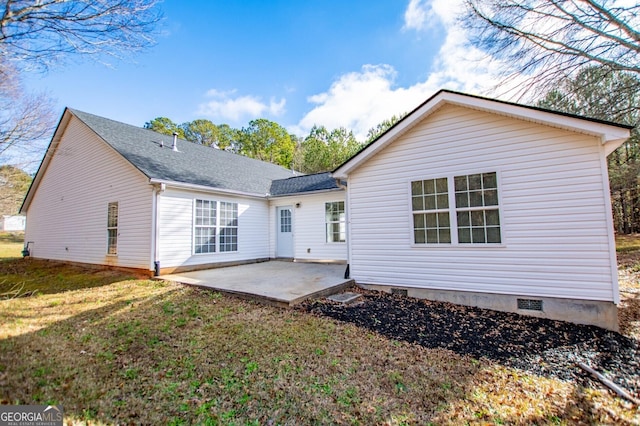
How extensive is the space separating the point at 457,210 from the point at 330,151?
2290 cm

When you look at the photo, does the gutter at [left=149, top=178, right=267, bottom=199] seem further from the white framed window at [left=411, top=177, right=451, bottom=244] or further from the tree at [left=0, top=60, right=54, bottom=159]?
the white framed window at [left=411, top=177, right=451, bottom=244]

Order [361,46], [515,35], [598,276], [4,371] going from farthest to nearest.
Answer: [361,46] → [515,35] → [598,276] → [4,371]

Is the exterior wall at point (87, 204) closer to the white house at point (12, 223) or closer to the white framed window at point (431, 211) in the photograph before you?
the white framed window at point (431, 211)

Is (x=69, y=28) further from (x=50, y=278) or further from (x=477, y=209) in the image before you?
(x=477, y=209)

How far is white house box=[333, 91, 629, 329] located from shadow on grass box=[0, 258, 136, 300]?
24.0 feet

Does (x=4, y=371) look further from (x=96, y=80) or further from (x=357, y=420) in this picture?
(x=96, y=80)

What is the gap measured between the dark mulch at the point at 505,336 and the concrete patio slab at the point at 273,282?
0.45 m

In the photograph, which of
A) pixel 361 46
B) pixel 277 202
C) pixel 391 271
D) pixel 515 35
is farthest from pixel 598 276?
pixel 361 46

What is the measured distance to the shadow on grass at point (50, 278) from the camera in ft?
23.2

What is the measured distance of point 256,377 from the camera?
3.08 metres

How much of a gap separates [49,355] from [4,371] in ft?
1.53

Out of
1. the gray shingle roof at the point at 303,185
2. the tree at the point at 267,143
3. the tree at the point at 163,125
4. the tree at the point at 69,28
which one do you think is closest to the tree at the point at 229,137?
the tree at the point at 267,143

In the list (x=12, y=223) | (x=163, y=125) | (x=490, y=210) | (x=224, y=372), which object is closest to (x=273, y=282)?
(x=224, y=372)

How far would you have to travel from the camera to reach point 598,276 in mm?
4656
